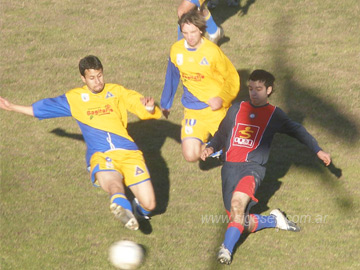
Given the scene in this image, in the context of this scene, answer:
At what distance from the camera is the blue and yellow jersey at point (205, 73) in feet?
28.4

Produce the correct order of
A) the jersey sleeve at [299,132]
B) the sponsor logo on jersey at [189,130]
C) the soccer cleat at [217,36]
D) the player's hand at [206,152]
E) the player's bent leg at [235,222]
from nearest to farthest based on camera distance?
the player's bent leg at [235,222]
the jersey sleeve at [299,132]
the player's hand at [206,152]
the sponsor logo on jersey at [189,130]
the soccer cleat at [217,36]

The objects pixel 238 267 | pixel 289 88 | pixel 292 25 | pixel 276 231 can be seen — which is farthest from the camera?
pixel 292 25

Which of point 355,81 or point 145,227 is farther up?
point 355,81

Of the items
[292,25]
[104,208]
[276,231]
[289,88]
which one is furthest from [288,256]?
[292,25]

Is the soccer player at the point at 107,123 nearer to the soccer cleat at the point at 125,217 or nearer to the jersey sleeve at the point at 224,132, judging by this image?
the soccer cleat at the point at 125,217

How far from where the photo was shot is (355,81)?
10344mm

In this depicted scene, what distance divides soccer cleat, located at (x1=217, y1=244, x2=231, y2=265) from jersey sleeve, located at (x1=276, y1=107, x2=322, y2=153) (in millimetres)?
1500

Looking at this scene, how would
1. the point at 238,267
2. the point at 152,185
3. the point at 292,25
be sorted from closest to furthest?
1. the point at 238,267
2. the point at 152,185
3. the point at 292,25

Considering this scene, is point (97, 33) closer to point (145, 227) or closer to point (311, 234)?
point (145, 227)

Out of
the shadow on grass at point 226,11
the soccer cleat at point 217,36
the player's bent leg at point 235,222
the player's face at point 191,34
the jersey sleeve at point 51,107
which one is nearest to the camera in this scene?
the player's bent leg at point 235,222

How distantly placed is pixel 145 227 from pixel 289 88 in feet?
12.1

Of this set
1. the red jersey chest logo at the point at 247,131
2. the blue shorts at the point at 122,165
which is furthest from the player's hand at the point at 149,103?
the red jersey chest logo at the point at 247,131

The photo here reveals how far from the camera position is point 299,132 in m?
7.52

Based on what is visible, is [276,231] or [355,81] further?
[355,81]
